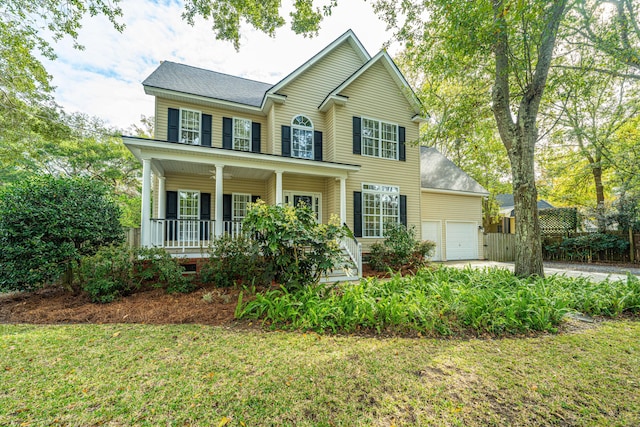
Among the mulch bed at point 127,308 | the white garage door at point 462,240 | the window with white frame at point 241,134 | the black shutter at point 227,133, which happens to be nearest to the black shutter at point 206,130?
the black shutter at point 227,133

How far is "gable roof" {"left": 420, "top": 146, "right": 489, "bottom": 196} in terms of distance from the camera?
44.5 ft

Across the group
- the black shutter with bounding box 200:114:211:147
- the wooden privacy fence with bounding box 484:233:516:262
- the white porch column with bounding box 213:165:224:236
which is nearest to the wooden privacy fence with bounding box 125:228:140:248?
the white porch column with bounding box 213:165:224:236

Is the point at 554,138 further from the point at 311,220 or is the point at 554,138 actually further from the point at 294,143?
the point at 311,220

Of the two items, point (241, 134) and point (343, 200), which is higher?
point (241, 134)

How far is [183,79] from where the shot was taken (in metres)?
10.9

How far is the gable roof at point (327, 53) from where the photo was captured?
10328 millimetres

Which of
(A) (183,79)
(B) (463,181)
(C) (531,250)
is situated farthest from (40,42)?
(B) (463,181)

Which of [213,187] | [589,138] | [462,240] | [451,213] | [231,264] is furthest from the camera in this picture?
[462,240]

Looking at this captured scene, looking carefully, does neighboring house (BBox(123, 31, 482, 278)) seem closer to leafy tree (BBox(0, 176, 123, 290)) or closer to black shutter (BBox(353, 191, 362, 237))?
black shutter (BBox(353, 191, 362, 237))

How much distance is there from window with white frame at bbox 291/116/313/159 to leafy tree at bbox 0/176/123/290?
6761 millimetres

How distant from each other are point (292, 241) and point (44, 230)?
510 cm

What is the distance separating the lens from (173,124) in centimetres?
978

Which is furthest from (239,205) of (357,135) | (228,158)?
(357,135)

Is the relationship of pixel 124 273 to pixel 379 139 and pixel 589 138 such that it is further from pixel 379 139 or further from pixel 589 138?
pixel 589 138
